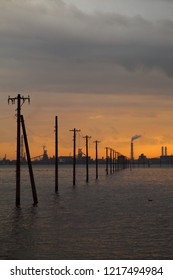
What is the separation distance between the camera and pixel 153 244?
2216 cm

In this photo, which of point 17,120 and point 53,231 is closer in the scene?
point 53,231

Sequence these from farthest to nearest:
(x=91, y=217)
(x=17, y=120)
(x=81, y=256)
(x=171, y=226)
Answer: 1. (x=17, y=120)
2. (x=91, y=217)
3. (x=171, y=226)
4. (x=81, y=256)

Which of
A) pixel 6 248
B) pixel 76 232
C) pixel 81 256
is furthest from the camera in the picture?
pixel 76 232

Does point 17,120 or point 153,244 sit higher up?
point 17,120

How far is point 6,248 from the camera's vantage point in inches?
843

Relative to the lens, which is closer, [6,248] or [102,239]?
[6,248]

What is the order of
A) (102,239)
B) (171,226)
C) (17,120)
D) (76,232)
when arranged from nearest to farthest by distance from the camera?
(102,239) < (76,232) < (171,226) < (17,120)

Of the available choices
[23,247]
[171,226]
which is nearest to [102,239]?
[23,247]
